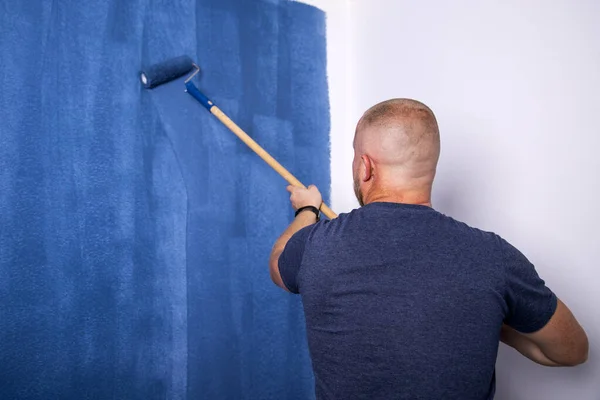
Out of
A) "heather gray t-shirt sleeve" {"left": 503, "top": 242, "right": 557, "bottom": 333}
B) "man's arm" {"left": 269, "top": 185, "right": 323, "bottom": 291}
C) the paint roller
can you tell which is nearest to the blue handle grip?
the paint roller

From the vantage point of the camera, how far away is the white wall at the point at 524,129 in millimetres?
1008

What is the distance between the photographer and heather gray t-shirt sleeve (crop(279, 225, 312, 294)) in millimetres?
847

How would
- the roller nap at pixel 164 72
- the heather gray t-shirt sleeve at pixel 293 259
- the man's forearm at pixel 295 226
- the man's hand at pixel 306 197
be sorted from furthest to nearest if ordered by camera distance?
1. the roller nap at pixel 164 72
2. the man's hand at pixel 306 197
3. the man's forearm at pixel 295 226
4. the heather gray t-shirt sleeve at pixel 293 259

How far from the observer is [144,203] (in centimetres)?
129

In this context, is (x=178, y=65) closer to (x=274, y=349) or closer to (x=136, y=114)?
(x=136, y=114)

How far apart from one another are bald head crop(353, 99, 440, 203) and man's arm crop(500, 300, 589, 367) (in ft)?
1.02

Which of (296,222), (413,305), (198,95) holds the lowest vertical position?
(413,305)

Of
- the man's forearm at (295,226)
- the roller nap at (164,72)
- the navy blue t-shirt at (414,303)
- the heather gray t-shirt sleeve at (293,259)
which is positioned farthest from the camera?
Result: the roller nap at (164,72)

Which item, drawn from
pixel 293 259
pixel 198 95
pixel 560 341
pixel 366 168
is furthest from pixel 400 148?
pixel 198 95

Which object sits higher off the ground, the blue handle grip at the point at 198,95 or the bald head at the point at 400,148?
the blue handle grip at the point at 198,95

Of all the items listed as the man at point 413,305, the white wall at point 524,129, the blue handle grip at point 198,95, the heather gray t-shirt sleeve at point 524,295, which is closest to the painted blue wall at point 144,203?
the blue handle grip at point 198,95

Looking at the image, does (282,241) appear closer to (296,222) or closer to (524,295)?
(296,222)

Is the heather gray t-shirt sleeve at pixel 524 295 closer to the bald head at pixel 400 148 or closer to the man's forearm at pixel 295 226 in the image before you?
the bald head at pixel 400 148

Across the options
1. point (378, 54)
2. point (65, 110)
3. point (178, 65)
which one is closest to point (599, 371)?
point (378, 54)
